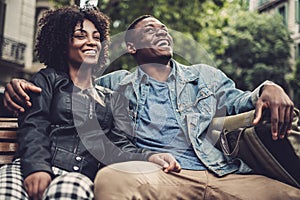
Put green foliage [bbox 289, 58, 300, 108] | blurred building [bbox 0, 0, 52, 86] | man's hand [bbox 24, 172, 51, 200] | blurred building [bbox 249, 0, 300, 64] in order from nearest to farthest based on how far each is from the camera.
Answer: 1. man's hand [bbox 24, 172, 51, 200]
2. blurred building [bbox 0, 0, 52, 86]
3. green foliage [bbox 289, 58, 300, 108]
4. blurred building [bbox 249, 0, 300, 64]

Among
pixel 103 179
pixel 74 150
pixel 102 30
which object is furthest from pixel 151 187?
pixel 102 30

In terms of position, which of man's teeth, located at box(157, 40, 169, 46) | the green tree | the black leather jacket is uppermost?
the green tree

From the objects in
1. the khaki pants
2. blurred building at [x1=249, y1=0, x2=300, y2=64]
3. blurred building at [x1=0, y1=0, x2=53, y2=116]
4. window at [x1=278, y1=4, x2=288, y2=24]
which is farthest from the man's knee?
window at [x1=278, y1=4, x2=288, y2=24]

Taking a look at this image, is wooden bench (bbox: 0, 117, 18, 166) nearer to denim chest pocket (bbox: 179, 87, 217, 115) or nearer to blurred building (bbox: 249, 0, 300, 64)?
denim chest pocket (bbox: 179, 87, 217, 115)

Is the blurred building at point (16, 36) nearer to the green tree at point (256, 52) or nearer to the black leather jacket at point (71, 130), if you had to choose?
the green tree at point (256, 52)

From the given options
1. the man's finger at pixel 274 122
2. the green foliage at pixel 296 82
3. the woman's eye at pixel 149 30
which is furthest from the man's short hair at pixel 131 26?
the green foliage at pixel 296 82

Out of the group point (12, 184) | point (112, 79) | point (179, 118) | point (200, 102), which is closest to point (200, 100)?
point (200, 102)

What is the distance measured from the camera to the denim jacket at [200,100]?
2.72m

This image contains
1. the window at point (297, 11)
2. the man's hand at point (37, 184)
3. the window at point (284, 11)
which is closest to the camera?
the man's hand at point (37, 184)

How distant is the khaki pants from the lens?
7.20 feet

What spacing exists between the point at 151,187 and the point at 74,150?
50 cm

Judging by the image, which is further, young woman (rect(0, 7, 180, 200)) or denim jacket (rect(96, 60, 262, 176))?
denim jacket (rect(96, 60, 262, 176))

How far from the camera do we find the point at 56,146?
253 centimetres

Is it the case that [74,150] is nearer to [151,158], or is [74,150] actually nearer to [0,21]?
[151,158]
